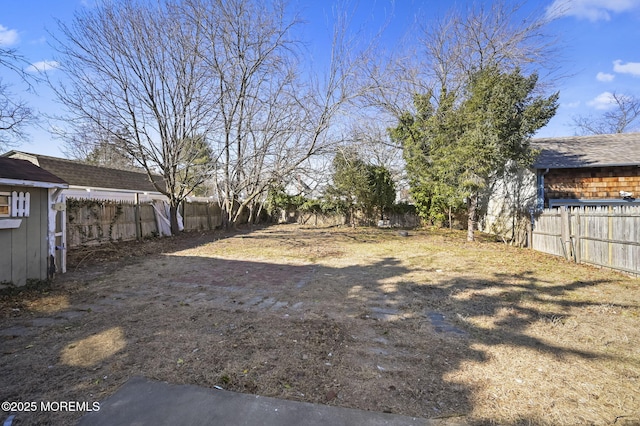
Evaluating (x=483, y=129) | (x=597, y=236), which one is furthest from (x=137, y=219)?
(x=597, y=236)

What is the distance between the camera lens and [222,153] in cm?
1250

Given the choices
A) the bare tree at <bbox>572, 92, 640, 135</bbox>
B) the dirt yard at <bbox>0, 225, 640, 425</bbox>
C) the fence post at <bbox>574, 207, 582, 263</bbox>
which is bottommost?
the dirt yard at <bbox>0, 225, 640, 425</bbox>

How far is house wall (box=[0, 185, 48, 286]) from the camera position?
427cm

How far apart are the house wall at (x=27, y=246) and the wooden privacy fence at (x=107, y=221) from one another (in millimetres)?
4130

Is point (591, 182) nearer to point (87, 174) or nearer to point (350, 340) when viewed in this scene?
point (350, 340)

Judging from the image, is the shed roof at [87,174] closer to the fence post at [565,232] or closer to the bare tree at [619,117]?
the fence post at [565,232]

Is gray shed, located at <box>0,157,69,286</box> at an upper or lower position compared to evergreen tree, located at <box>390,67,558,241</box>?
lower

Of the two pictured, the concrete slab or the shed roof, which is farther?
the shed roof

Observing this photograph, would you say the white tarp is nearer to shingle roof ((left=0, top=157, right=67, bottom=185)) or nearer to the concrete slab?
shingle roof ((left=0, top=157, right=67, bottom=185))

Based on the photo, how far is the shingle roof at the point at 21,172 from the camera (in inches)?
169

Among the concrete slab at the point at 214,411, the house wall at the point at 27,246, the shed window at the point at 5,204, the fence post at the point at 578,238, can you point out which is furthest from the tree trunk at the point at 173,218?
the fence post at the point at 578,238

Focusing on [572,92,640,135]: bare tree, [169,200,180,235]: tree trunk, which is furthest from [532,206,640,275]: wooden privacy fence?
[572,92,640,135]: bare tree

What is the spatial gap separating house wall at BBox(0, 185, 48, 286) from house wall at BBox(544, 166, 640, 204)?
1395 cm

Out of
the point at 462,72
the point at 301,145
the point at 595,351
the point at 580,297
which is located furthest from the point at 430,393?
the point at 462,72
